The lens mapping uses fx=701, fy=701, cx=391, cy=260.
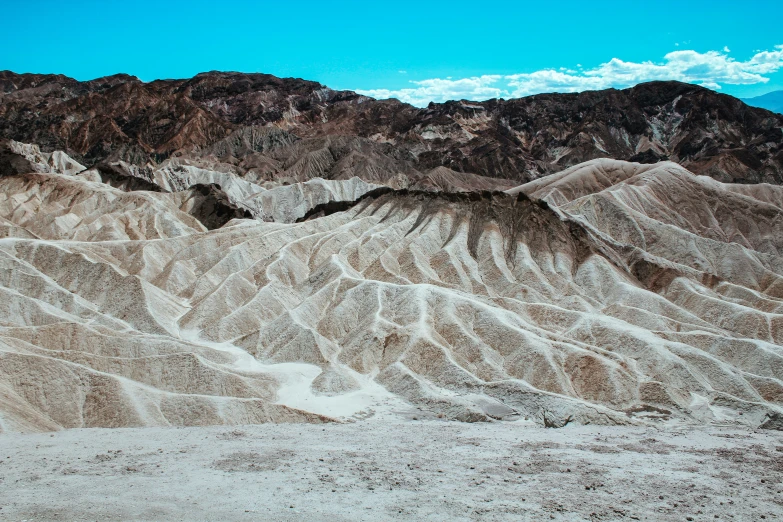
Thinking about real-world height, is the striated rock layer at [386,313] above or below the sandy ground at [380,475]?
above

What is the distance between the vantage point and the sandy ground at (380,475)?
2298 centimetres

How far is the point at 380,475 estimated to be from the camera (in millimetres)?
26969

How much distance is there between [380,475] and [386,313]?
1158 inches

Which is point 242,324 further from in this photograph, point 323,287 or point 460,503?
point 460,503

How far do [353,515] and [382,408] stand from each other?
19.8 meters

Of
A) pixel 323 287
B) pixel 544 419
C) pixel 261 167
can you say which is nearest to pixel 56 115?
pixel 261 167

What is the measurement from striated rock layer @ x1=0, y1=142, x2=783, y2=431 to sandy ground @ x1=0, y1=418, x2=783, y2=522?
199 inches

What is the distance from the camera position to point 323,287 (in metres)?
63.2

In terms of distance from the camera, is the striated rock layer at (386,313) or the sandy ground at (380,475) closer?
the sandy ground at (380,475)

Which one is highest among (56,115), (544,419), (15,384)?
(56,115)

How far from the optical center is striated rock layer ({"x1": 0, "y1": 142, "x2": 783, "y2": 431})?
41500 mm

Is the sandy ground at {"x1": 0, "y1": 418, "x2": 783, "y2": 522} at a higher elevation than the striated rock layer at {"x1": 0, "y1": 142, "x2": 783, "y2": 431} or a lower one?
lower

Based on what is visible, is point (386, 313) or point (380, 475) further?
point (386, 313)

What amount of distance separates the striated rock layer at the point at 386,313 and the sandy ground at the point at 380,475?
5054mm
